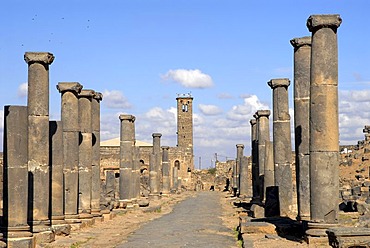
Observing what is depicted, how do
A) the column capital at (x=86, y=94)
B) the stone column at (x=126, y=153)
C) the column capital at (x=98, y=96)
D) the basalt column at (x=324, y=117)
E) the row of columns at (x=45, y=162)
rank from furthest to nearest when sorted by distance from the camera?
the stone column at (x=126, y=153) < the column capital at (x=98, y=96) < the column capital at (x=86, y=94) < the row of columns at (x=45, y=162) < the basalt column at (x=324, y=117)

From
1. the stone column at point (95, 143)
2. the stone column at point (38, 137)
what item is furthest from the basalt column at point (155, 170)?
the stone column at point (38, 137)

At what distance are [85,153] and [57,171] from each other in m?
3.64

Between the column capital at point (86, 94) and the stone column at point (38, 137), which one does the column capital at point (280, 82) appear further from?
the stone column at point (38, 137)

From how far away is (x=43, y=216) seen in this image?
1680cm

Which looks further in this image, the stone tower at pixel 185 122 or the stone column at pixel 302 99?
the stone tower at pixel 185 122

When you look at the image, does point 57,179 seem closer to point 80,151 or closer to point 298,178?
point 80,151

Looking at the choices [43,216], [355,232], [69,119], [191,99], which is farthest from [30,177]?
[191,99]

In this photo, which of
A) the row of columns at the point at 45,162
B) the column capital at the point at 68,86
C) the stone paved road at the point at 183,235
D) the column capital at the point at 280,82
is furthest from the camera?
the column capital at the point at 280,82

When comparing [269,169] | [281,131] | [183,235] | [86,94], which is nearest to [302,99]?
[281,131]

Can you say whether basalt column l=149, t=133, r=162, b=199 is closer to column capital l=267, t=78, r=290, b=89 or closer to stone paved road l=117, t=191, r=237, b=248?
stone paved road l=117, t=191, r=237, b=248

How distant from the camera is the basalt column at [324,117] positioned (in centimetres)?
1426

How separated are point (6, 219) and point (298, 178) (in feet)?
24.3

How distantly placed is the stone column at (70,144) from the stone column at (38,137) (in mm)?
3365

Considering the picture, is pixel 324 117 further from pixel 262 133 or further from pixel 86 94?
pixel 262 133
